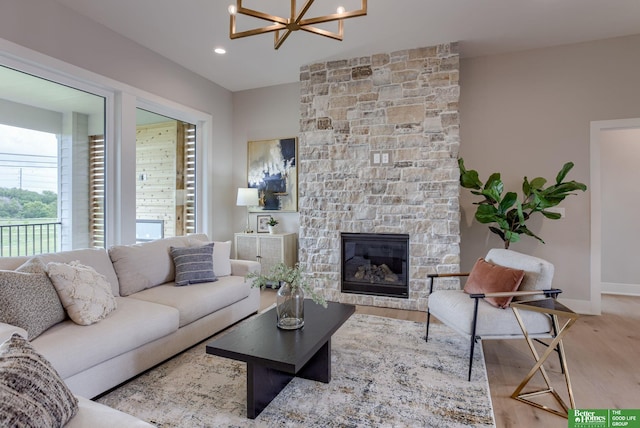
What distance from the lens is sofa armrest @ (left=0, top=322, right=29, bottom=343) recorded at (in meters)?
1.60

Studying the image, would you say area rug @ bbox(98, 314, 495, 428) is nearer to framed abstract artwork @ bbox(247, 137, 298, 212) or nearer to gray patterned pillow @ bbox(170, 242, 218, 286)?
gray patterned pillow @ bbox(170, 242, 218, 286)

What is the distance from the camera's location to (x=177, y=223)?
4.58m

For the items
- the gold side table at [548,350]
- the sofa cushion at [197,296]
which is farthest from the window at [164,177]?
the gold side table at [548,350]

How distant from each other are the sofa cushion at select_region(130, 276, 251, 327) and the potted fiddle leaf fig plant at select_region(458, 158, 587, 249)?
2740mm

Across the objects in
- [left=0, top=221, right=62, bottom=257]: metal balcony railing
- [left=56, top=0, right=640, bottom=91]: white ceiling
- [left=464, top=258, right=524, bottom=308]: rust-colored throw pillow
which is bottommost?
[left=464, top=258, right=524, bottom=308]: rust-colored throw pillow

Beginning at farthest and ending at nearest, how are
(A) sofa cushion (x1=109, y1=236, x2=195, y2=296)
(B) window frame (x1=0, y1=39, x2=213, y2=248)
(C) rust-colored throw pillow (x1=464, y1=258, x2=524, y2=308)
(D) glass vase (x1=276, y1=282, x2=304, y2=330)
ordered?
1. (B) window frame (x1=0, y1=39, x2=213, y2=248)
2. (A) sofa cushion (x1=109, y1=236, x2=195, y2=296)
3. (C) rust-colored throw pillow (x1=464, y1=258, x2=524, y2=308)
4. (D) glass vase (x1=276, y1=282, x2=304, y2=330)

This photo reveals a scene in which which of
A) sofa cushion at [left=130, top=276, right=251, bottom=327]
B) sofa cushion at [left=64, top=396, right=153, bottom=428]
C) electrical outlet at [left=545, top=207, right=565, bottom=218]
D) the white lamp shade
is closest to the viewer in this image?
sofa cushion at [left=64, top=396, right=153, bottom=428]

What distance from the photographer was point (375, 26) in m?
3.34

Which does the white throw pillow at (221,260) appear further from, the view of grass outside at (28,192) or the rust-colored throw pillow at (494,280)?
the rust-colored throw pillow at (494,280)

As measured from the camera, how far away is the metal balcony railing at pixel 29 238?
112 inches

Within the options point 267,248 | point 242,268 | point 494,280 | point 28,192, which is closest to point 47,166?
point 28,192

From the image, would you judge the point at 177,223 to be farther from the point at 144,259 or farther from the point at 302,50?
the point at 302,50

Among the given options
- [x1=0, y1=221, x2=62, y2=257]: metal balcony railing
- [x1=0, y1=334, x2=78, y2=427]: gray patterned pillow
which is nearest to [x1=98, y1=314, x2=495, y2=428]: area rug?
[x1=0, y1=334, x2=78, y2=427]: gray patterned pillow

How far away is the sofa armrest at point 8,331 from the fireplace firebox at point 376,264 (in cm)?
312
